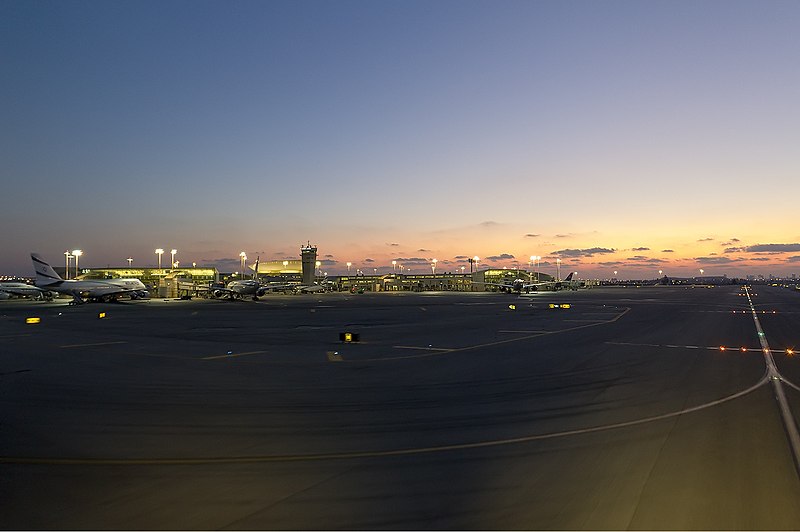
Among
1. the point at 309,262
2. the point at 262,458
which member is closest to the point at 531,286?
the point at 309,262

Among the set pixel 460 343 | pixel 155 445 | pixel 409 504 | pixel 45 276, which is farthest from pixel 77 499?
pixel 45 276

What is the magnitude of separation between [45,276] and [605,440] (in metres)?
95.3

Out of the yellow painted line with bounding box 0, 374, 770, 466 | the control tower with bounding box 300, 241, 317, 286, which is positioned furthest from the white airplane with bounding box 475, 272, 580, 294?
the yellow painted line with bounding box 0, 374, 770, 466

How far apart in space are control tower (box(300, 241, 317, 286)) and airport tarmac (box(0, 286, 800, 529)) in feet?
547

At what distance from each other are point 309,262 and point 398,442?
18172 centimetres

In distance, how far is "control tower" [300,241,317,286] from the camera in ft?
615

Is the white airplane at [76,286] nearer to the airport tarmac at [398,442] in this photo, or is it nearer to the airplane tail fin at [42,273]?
the airplane tail fin at [42,273]

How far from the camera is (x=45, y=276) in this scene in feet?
269

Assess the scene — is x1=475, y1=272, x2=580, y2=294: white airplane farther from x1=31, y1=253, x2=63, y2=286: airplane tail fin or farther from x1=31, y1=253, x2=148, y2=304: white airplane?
x1=31, y1=253, x2=63, y2=286: airplane tail fin

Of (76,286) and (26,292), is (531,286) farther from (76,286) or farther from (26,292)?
(26,292)

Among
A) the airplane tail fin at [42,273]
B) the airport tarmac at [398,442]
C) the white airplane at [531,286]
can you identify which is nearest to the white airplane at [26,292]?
the airplane tail fin at [42,273]

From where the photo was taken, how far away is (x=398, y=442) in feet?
32.8

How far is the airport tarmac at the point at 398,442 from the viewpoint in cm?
688

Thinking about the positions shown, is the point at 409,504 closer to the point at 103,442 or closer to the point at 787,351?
the point at 103,442
